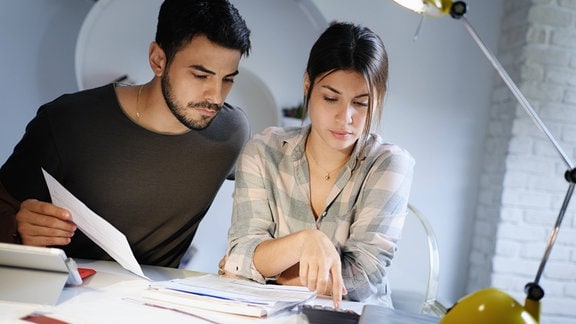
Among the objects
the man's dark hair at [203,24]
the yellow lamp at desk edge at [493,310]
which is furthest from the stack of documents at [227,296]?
the man's dark hair at [203,24]

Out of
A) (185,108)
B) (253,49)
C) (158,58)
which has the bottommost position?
(185,108)

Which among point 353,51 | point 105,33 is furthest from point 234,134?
point 105,33

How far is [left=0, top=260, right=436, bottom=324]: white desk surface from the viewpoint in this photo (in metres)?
0.84

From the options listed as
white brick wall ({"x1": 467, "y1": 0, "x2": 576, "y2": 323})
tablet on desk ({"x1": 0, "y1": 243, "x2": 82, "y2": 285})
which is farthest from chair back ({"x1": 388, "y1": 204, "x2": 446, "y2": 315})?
tablet on desk ({"x1": 0, "y1": 243, "x2": 82, "y2": 285})

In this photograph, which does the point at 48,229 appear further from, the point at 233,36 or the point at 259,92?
the point at 259,92

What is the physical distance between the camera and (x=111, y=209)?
148 centimetres

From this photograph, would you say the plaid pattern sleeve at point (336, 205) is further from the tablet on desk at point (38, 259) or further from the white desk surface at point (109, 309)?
the tablet on desk at point (38, 259)

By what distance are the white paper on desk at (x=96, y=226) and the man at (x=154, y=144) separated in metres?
0.36

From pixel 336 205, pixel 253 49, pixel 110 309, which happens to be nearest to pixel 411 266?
pixel 253 49

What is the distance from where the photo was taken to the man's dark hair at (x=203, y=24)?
1.42 metres

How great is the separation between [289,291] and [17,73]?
180 cm

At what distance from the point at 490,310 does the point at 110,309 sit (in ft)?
1.85

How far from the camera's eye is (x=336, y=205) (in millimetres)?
1299

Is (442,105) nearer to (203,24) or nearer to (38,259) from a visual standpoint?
(203,24)
